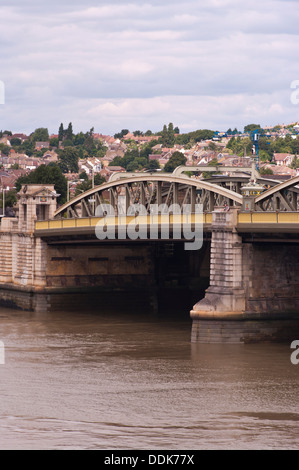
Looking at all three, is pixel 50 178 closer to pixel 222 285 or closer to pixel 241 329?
pixel 222 285

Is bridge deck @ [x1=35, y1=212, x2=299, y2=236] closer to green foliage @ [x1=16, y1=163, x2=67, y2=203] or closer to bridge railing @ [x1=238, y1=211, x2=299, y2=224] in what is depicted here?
bridge railing @ [x1=238, y1=211, x2=299, y2=224]

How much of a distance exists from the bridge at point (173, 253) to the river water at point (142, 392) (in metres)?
2.59

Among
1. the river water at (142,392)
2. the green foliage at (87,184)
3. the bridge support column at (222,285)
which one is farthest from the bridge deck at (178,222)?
the green foliage at (87,184)

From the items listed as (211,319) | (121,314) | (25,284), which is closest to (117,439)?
(211,319)

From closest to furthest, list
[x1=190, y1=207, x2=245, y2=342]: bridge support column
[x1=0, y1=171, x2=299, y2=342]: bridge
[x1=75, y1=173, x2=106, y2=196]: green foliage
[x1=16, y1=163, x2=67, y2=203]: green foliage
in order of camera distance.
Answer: [x1=190, y1=207, x2=245, y2=342]: bridge support column, [x1=0, y1=171, x2=299, y2=342]: bridge, [x1=16, y1=163, x2=67, y2=203]: green foliage, [x1=75, y1=173, x2=106, y2=196]: green foliage

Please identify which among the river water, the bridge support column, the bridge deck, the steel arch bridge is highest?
the steel arch bridge

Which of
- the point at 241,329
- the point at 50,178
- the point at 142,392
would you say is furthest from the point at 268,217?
the point at 50,178

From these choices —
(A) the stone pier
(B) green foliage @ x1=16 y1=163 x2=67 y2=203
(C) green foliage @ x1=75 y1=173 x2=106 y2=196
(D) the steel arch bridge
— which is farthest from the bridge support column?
(C) green foliage @ x1=75 y1=173 x2=106 y2=196

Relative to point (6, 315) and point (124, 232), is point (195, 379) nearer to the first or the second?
point (124, 232)

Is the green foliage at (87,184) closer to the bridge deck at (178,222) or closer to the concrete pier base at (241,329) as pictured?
the bridge deck at (178,222)

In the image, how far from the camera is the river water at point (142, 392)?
122 feet

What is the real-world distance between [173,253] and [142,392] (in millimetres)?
38000

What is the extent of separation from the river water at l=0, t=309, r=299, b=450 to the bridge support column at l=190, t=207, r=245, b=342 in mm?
1063

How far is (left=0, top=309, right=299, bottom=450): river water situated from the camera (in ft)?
122
